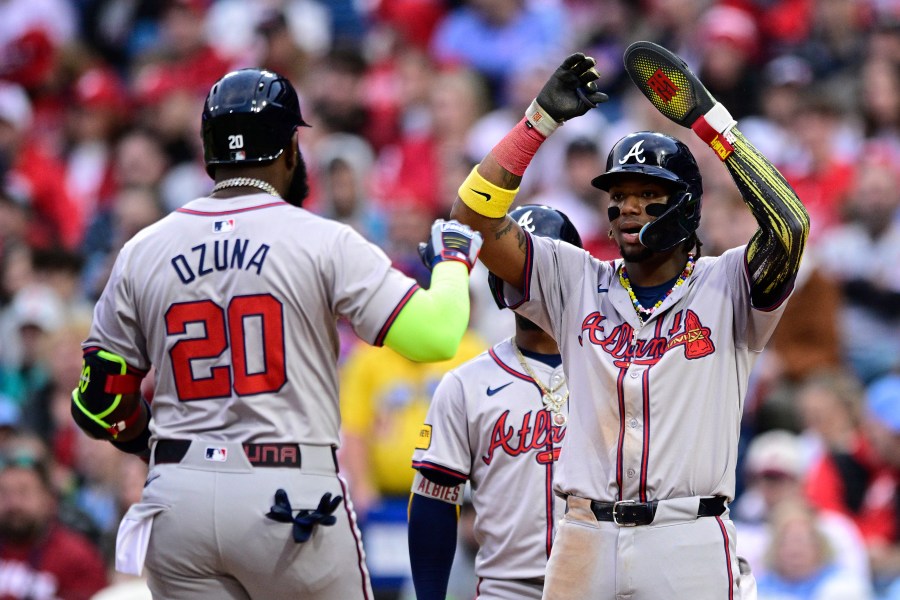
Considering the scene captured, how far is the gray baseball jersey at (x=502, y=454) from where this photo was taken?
5000 mm

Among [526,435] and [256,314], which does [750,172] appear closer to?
[526,435]

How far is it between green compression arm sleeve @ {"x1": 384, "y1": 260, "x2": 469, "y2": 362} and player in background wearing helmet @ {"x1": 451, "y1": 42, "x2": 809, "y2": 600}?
0.39m

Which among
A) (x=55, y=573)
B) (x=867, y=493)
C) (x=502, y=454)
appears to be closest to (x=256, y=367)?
(x=502, y=454)

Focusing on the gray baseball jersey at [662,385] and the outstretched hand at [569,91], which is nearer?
the gray baseball jersey at [662,385]

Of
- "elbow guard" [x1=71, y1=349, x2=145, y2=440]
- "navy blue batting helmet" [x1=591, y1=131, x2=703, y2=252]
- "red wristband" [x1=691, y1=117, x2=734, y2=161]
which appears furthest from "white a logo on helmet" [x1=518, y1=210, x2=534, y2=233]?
"elbow guard" [x1=71, y1=349, x2=145, y2=440]

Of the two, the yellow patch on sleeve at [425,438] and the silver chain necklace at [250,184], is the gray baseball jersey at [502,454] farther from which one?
the silver chain necklace at [250,184]

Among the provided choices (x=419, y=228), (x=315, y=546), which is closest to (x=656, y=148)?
(x=315, y=546)

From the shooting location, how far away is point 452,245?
14.5 feet

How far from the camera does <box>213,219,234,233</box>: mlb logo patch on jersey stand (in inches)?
172

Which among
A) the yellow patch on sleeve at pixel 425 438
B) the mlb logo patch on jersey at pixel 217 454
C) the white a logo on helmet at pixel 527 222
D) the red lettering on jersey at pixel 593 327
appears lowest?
the yellow patch on sleeve at pixel 425 438

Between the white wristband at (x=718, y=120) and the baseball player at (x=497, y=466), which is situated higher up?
the white wristband at (x=718, y=120)

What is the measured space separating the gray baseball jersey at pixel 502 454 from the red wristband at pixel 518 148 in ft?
3.00

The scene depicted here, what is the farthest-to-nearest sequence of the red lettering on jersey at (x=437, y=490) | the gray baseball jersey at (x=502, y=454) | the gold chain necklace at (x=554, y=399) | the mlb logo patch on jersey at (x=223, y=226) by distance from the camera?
the red lettering on jersey at (x=437, y=490) → the gold chain necklace at (x=554, y=399) → the gray baseball jersey at (x=502, y=454) → the mlb logo patch on jersey at (x=223, y=226)

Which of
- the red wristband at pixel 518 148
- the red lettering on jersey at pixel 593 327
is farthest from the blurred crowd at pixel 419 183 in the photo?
the red wristband at pixel 518 148
